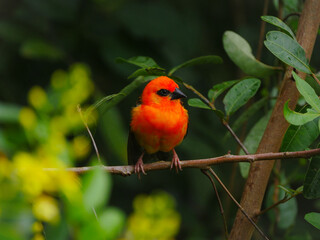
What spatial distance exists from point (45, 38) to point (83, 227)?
3575 mm

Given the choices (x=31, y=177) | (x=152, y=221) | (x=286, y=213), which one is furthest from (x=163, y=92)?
(x=31, y=177)

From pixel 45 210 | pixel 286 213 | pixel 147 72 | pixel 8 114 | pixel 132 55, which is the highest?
pixel 8 114

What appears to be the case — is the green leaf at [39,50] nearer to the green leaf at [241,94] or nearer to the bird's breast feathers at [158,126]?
the bird's breast feathers at [158,126]

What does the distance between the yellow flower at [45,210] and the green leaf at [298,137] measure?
3.84ft

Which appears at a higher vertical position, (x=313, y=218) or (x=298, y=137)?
(x=298, y=137)

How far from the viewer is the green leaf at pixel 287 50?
65.5 inches

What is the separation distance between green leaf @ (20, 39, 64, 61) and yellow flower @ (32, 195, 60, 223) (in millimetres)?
3122

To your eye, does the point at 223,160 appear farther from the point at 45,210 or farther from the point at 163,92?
the point at 163,92

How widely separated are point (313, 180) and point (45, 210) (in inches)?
44.7

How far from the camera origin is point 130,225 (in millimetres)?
979

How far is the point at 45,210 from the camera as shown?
0.70 meters

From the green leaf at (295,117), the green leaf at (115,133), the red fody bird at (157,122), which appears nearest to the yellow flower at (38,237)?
the green leaf at (295,117)

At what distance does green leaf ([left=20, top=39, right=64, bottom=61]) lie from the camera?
12.2 ft

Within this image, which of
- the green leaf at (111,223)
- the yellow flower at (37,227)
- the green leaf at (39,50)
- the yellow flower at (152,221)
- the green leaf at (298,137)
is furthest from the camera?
the green leaf at (39,50)
